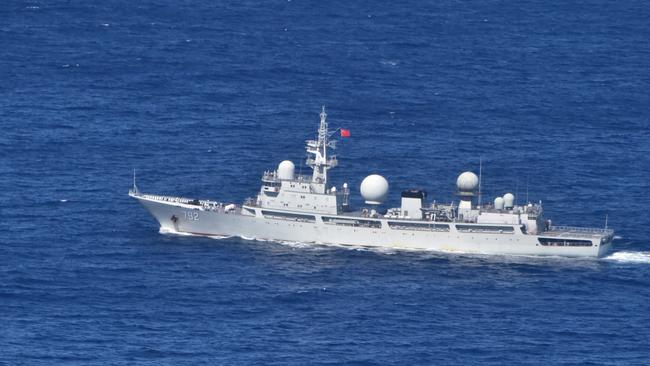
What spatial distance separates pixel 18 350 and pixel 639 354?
5878cm

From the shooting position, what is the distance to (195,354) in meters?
188

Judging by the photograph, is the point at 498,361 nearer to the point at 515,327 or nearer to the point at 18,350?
the point at 515,327

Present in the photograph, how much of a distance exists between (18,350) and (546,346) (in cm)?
5034

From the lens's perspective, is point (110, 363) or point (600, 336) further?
point (600, 336)

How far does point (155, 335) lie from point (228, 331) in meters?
7.26

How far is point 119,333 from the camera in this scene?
19425 cm

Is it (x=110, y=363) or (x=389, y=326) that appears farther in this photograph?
(x=389, y=326)

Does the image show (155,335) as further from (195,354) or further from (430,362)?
(430,362)

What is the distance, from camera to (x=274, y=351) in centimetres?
19038

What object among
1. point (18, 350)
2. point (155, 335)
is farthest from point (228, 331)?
point (18, 350)

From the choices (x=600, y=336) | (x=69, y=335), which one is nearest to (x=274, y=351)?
(x=69, y=335)

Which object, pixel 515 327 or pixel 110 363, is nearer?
pixel 110 363

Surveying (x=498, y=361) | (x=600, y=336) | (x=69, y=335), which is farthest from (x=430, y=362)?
(x=69, y=335)

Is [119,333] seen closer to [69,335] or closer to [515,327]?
[69,335]
